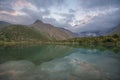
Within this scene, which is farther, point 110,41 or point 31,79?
point 110,41

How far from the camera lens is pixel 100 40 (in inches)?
7205

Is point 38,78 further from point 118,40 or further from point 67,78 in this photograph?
point 118,40

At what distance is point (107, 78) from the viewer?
863 inches

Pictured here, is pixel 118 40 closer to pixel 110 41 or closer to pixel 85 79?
pixel 110 41

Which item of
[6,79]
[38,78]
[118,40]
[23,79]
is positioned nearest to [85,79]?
[38,78]

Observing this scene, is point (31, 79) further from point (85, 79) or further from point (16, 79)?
point (85, 79)

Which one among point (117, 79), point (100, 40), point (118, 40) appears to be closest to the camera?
point (117, 79)

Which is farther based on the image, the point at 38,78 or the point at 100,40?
the point at 100,40

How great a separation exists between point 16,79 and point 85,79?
32.4 feet

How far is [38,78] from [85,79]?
682cm

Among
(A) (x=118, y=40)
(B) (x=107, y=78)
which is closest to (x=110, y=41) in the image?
(A) (x=118, y=40)

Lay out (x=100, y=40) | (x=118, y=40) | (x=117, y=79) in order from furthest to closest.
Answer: (x=100, y=40) → (x=118, y=40) → (x=117, y=79)

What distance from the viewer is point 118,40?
6506 inches

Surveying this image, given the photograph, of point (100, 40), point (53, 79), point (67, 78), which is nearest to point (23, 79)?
point (53, 79)
